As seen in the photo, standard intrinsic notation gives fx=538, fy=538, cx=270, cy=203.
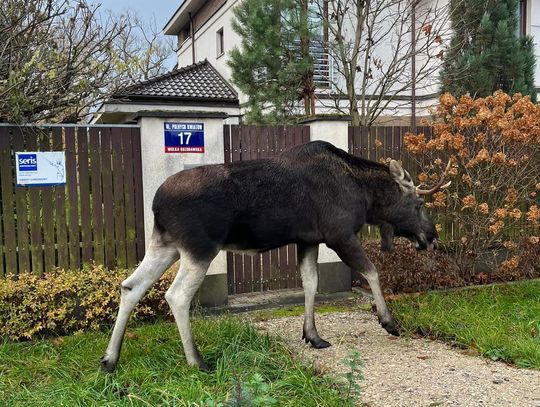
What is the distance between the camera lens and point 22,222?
6109 mm

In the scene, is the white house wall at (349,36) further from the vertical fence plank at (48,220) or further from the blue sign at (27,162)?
the blue sign at (27,162)

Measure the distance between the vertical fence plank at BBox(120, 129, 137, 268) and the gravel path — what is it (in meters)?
1.90

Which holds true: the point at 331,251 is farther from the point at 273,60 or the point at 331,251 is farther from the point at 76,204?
the point at 273,60

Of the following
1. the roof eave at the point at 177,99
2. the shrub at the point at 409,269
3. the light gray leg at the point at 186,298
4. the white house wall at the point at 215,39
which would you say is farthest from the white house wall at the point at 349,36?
the light gray leg at the point at 186,298

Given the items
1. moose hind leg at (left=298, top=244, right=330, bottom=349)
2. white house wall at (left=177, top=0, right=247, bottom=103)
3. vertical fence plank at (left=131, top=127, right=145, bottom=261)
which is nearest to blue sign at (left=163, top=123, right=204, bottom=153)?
vertical fence plank at (left=131, top=127, right=145, bottom=261)

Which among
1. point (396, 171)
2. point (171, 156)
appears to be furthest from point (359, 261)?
point (171, 156)

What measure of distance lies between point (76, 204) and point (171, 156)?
4.10 feet

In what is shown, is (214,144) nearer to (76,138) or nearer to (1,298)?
(76,138)

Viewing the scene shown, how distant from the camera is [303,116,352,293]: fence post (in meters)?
7.32

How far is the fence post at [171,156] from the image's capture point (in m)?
6.52

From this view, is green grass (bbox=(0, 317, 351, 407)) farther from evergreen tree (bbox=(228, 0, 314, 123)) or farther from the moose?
evergreen tree (bbox=(228, 0, 314, 123))

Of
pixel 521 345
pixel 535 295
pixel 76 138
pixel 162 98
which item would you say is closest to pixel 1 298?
Answer: pixel 76 138

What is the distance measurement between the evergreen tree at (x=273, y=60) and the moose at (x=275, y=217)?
6.33m

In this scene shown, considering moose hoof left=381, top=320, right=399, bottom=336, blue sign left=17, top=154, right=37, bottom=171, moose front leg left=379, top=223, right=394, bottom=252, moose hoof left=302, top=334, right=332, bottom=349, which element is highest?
blue sign left=17, top=154, right=37, bottom=171
